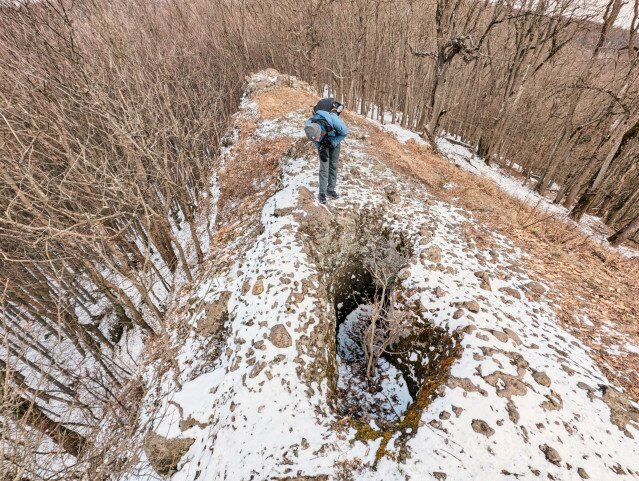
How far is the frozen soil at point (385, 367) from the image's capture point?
3814mm

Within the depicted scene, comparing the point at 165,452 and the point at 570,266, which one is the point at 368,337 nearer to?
the point at 165,452

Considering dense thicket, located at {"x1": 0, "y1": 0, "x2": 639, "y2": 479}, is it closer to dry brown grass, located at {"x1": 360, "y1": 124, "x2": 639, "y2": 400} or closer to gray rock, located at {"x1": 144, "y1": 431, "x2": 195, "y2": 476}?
gray rock, located at {"x1": 144, "y1": 431, "x2": 195, "y2": 476}

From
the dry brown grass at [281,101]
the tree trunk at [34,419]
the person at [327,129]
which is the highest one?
the person at [327,129]

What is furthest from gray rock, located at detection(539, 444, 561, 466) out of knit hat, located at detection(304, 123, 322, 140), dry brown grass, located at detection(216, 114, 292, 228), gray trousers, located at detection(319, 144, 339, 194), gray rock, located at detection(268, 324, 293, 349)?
dry brown grass, located at detection(216, 114, 292, 228)

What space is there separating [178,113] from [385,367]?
13.1m

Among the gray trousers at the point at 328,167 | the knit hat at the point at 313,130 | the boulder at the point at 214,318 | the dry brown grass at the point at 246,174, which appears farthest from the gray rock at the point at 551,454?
the dry brown grass at the point at 246,174

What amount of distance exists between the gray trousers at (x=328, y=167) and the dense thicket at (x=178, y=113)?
4.10 m

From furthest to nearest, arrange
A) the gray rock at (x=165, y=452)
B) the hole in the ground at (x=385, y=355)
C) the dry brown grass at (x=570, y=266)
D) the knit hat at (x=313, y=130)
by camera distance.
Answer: the knit hat at (x=313, y=130) → the dry brown grass at (x=570, y=266) → the gray rock at (x=165, y=452) → the hole in the ground at (x=385, y=355)

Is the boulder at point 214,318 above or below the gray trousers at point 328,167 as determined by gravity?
below

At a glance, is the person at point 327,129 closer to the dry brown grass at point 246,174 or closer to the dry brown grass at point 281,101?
the dry brown grass at point 246,174

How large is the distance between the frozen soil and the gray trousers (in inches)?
21.4

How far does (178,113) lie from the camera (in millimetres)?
12602

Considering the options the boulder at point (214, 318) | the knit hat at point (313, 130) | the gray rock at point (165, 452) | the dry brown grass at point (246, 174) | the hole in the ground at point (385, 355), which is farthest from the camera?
the dry brown grass at point (246, 174)

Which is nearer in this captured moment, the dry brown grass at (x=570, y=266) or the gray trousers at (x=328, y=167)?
the dry brown grass at (x=570, y=266)
